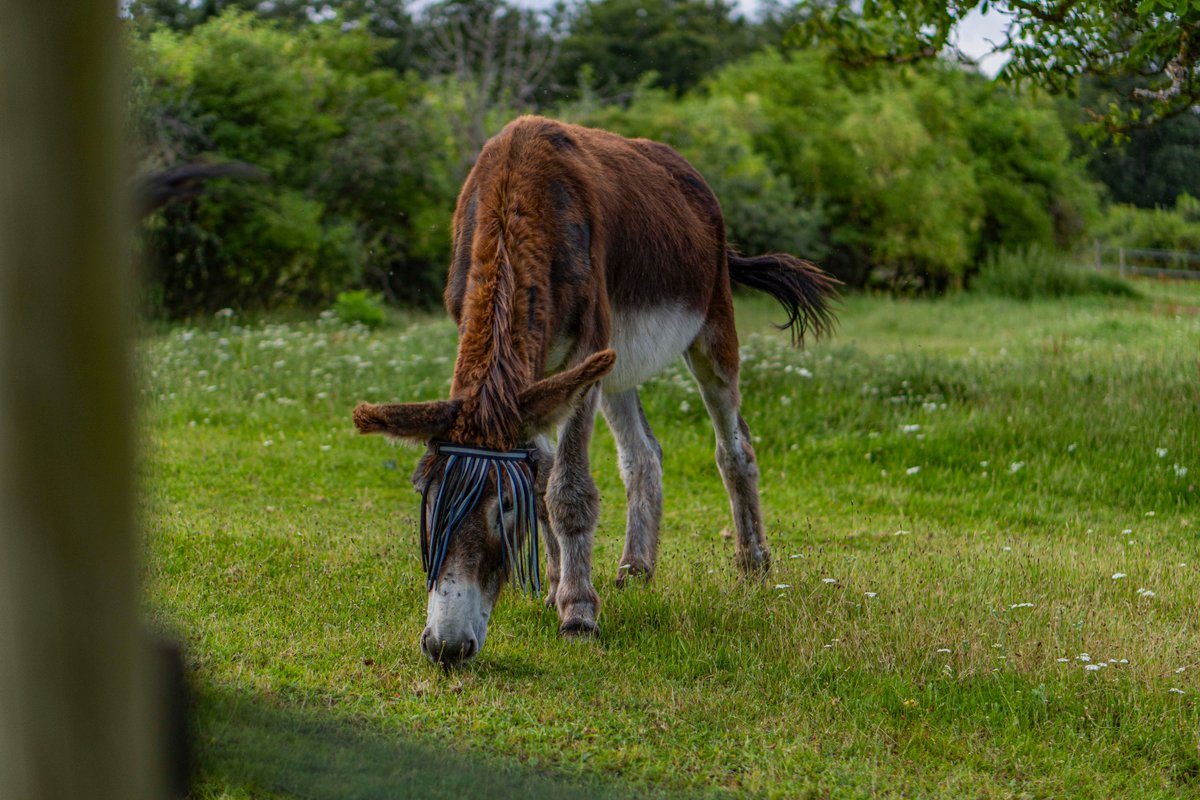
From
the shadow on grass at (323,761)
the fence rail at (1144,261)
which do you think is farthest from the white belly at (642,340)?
the fence rail at (1144,261)

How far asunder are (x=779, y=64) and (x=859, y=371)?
2037 centimetres

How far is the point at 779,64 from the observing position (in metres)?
30.4

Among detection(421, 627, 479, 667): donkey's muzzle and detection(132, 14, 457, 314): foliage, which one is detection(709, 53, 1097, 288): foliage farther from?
detection(421, 627, 479, 667): donkey's muzzle

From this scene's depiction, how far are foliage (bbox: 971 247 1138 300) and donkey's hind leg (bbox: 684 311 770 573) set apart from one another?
15577 millimetres

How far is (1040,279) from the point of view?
74.0 ft

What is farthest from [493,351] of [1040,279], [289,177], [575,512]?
[1040,279]

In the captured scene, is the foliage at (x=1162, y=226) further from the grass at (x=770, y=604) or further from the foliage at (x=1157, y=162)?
the grass at (x=770, y=604)

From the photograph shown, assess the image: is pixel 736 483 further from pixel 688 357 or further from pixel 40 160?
pixel 40 160

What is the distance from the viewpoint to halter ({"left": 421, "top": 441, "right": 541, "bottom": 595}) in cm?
431

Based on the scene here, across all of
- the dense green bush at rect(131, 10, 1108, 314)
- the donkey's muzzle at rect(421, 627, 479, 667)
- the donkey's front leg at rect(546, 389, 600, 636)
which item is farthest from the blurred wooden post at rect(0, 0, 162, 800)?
the dense green bush at rect(131, 10, 1108, 314)

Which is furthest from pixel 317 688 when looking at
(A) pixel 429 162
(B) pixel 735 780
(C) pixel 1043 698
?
(A) pixel 429 162

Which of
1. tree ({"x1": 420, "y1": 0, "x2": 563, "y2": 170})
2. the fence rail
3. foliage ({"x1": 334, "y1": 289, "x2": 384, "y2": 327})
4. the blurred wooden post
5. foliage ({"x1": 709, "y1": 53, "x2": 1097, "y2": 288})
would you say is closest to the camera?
the blurred wooden post

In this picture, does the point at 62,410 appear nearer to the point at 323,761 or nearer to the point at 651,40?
the point at 323,761

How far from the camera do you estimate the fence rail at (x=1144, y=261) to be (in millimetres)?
17469
